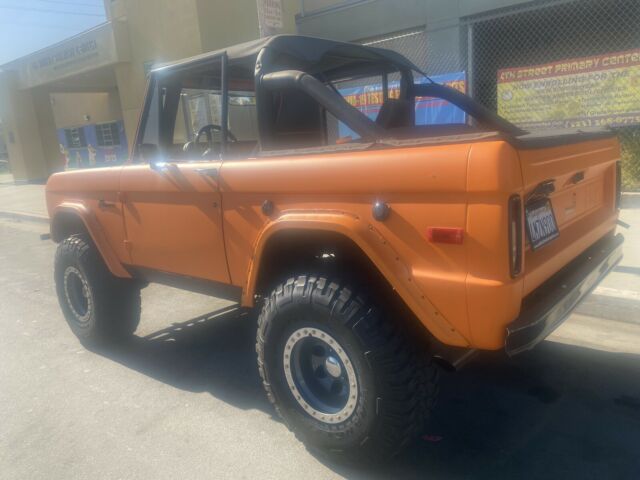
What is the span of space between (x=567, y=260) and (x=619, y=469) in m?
1.00

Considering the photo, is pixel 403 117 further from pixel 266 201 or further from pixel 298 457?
pixel 298 457

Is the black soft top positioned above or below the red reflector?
above

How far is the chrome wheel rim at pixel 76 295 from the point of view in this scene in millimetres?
4336

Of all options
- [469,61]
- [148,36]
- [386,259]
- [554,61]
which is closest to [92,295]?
[386,259]

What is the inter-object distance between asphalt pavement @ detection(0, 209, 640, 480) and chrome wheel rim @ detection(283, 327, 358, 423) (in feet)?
0.92

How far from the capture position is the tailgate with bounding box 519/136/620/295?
7.34ft

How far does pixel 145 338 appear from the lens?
180 inches

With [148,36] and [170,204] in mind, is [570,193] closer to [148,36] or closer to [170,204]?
[170,204]

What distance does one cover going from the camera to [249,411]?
10.6 feet

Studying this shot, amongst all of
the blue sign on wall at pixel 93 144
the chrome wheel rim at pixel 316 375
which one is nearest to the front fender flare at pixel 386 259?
the chrome wheel rim at pixel 316 375

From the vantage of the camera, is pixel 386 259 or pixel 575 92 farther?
pixel 575 92

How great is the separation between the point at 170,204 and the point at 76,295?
1.72 m

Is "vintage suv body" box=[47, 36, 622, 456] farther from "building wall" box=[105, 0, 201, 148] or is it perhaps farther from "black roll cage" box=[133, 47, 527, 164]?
"building wall" box=[105, 0, 201, 148]

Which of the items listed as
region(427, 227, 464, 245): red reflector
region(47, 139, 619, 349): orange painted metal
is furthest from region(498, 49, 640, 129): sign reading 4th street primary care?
region(427, 227, 464, 245): red reflector
